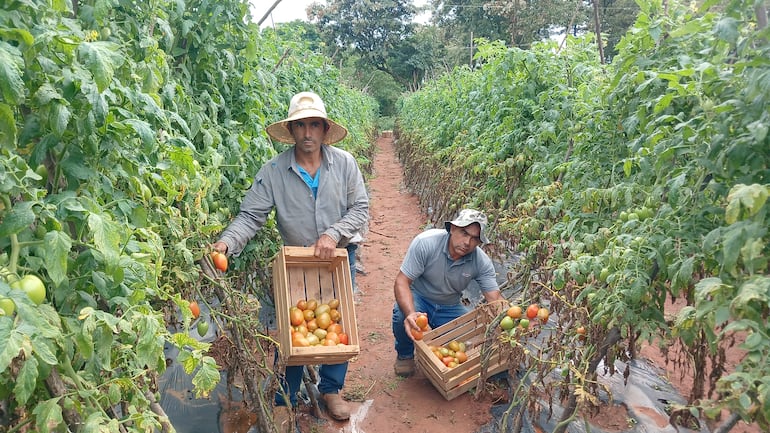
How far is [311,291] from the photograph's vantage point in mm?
3363

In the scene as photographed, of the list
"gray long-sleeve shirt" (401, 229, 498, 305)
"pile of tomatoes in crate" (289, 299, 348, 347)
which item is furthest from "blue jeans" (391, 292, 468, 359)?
"pile of tomatoes in crate" (289, 299, 348, 347)

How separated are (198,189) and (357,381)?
2209 mm

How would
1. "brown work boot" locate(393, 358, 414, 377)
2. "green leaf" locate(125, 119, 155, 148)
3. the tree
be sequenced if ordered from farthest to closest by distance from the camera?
the tree, "brown work boot" locate(393, 358, 414, 377), "green leaf" locate(125, 119, 155, 148)

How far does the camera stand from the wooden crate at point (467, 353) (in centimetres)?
319

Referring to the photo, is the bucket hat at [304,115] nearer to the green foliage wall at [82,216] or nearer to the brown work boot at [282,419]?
the green foliage wall at [82,216]

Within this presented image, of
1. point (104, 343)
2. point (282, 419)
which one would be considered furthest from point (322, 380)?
point (104, 343)

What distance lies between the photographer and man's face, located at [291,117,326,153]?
3201 millimetres

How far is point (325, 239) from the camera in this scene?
3.05 meters

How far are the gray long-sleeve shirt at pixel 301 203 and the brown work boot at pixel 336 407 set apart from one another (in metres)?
0.98

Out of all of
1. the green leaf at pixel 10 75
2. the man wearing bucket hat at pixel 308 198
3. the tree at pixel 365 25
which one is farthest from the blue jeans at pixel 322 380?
the tree at pixel 365 25

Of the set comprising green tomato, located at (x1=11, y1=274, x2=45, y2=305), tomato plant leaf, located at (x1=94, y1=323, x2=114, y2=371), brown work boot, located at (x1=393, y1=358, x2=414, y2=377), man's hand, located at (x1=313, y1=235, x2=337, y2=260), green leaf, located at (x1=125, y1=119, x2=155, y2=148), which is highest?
green leaf, located at (x1=125, y1=119, x2=155, y2=148)

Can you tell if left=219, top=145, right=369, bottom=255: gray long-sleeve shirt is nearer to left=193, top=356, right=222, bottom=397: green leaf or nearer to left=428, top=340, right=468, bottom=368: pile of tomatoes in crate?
left=428, top=340, right=468, bottom=368: pile of tomatoes in crate

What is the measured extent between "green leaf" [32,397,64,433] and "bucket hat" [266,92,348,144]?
208 centimetres

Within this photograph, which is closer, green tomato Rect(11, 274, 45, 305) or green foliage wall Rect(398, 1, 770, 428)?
green tomato Rect(11, 274, 45, 305)
